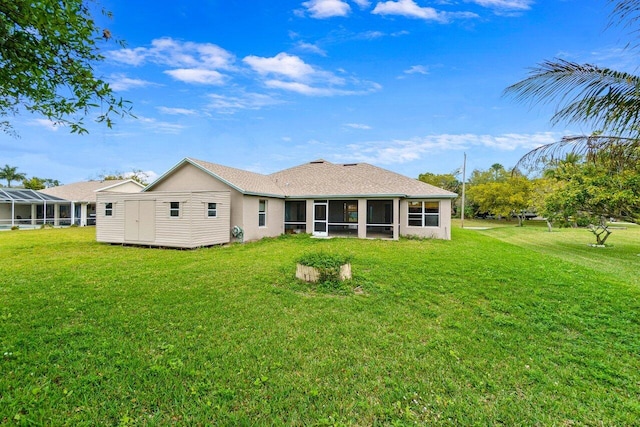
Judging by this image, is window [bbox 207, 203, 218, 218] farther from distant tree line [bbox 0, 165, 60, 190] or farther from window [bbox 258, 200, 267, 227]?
distant tree line [bbox 0, 165, 60, 190]

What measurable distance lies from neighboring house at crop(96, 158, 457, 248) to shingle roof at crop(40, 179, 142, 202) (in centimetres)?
1576

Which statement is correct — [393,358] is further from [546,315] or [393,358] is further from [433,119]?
[433,119]

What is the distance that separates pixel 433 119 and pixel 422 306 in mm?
16143

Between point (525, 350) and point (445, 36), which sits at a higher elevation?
point (445, 36)

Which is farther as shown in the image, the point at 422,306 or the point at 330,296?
the point at 330,296

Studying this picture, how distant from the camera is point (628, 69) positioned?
359 cm

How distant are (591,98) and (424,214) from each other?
14.4 metres

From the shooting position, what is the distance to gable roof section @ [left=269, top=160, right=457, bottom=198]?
17453mm

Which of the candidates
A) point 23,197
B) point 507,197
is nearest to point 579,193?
point 507,197

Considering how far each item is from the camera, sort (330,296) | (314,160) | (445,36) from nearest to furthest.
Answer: (330,296)
(445,36)
(314,160)

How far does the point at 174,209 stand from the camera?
44.6ft

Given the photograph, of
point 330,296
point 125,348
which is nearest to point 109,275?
point 125,348

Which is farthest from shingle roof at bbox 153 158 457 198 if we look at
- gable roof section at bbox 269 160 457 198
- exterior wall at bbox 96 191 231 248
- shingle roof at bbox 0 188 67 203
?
shingle roof at bbox 0 188 67 203

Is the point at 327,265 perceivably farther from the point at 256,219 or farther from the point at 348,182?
the point at 348,182
